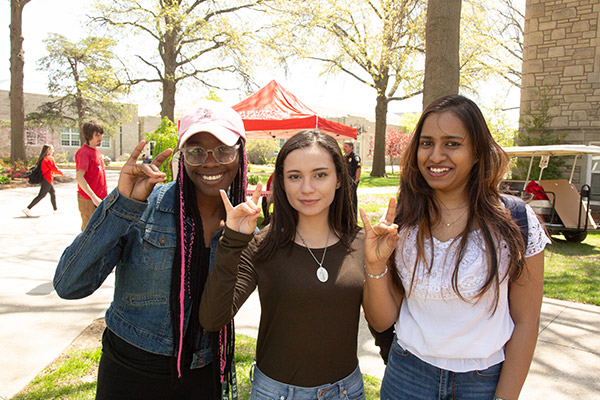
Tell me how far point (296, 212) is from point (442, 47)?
3744 mm

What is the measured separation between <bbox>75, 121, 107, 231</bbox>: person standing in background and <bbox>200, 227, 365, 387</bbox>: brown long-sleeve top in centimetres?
410

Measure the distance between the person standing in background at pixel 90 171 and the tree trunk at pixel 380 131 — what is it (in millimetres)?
20200

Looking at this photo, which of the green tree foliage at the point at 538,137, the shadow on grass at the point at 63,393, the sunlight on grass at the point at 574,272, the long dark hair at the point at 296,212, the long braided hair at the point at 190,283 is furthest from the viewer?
the green tree foliage at the point at 538,137

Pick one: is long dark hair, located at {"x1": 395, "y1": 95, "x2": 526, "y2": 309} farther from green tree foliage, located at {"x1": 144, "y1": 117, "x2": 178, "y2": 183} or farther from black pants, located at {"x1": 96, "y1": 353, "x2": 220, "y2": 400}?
green tree foliage, located at {"x1": 144, "y1": 117, "x2": 178, "y2": 183}

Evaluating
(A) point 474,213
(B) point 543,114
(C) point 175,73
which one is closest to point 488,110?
(B) point 543,114

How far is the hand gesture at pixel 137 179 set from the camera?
1.61 meters

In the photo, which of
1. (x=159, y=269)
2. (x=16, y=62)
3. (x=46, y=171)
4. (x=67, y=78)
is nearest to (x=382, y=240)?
(x=159, y=269)

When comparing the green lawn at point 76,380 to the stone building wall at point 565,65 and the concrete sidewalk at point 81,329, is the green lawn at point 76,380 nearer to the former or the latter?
the concrete sidewalk at point 81,329

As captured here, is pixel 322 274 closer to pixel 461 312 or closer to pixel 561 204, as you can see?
pixel 461 312

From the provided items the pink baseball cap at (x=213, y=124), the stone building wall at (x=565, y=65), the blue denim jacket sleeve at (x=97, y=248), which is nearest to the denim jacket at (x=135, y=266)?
the blue denim jacket sleeve at (x=97, y=248)

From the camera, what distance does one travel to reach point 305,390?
1669 millimetres

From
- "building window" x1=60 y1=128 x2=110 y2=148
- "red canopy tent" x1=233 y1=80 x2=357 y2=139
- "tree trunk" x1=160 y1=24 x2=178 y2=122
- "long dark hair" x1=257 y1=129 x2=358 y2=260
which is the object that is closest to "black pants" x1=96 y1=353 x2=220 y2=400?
"long dark hair" x1=257 y1=129 x2=358 y2=260

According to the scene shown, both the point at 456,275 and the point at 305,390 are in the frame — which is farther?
the point at 305,390

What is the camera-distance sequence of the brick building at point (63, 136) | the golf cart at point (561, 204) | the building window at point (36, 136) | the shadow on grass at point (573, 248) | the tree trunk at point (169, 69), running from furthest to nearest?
the building window at point (36, 136) → the brick building at point (63, 136) → the tree trunk at point (169, 69) → the golf cart at point (561, 204) → the shadow on grass at point (573, 248)
